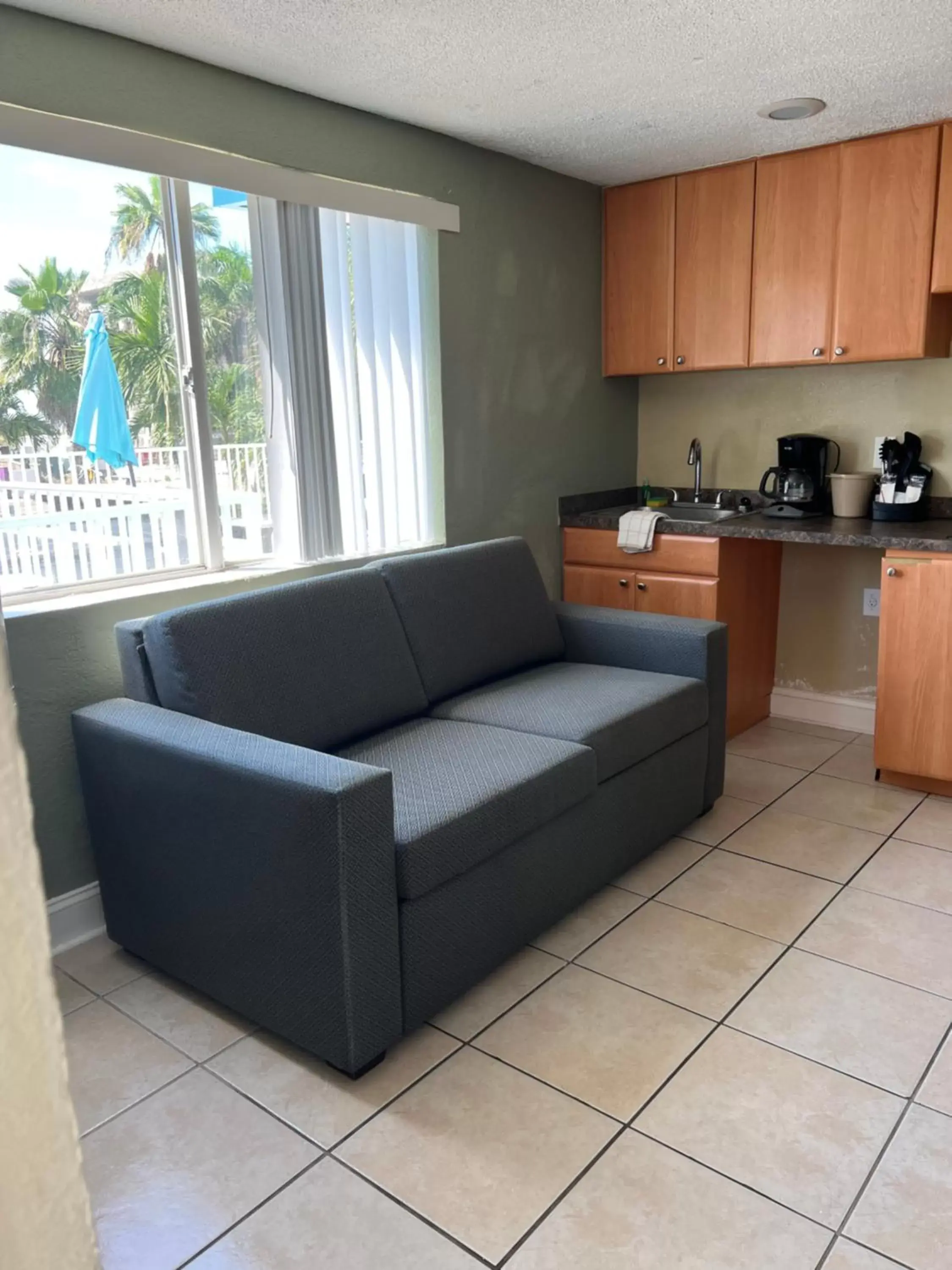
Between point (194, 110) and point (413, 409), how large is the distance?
3.80 feet

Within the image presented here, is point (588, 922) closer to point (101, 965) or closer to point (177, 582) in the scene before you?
point (101, 965)

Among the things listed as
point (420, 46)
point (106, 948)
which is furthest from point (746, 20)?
point (106, 948)

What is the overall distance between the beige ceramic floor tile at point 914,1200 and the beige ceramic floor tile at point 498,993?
82 cm

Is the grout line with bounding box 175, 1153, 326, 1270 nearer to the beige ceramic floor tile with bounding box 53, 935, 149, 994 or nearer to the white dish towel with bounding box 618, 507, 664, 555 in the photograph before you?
the beige ceramic floor tile with bounding box 53, 935, 149, 994

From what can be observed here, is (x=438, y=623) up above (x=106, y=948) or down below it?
above

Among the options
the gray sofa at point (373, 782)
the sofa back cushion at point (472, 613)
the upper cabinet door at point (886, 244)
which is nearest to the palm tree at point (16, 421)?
the gray sofa at point (373, 782)

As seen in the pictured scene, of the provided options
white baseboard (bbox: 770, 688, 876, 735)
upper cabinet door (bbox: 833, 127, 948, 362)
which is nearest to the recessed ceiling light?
upper cabinet door (bbox: 833, 127, 948, 362)

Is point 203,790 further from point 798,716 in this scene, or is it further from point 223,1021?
point 798,716

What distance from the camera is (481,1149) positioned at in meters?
1.76

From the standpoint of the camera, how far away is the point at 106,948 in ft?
8.15

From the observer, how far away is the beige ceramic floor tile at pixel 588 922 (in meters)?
2.42

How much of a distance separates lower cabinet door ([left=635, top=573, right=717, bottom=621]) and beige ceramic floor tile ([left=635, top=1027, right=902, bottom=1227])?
1.86 m

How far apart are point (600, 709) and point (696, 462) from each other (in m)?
1.83

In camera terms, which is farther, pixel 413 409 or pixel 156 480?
pixel 413 409
